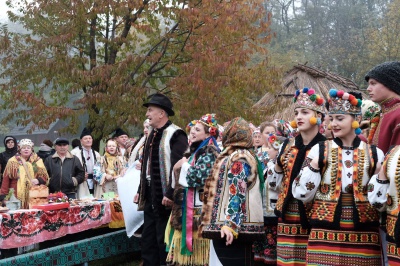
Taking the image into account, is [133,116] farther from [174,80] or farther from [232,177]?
[232,177]

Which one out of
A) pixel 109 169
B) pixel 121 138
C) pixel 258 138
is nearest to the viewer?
pixel 258 138

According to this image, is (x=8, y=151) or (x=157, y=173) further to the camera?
(x=8, y=151)

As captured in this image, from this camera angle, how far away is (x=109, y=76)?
1157 cm

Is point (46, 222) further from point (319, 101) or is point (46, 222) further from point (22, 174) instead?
point (319, 101)

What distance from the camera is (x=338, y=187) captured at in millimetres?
4422

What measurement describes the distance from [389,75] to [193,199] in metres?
2.53

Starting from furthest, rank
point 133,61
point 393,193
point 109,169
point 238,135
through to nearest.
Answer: point 133,61, point 109,169, point 238,135, point 393,193

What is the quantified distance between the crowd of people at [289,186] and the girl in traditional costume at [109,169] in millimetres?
3239

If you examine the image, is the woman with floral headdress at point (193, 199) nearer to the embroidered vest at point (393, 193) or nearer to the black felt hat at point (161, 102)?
the black felt hat at point (161, 102)

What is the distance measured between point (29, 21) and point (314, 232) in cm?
1007

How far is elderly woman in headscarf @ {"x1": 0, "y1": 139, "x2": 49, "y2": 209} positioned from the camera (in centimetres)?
891

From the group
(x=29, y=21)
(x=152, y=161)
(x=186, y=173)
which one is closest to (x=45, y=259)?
(x=152, y=161)

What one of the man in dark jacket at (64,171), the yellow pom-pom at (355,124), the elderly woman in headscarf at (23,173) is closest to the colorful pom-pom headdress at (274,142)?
the yellow pom-pom at (355,124)

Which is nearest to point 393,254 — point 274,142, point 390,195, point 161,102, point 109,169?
point 390,195
